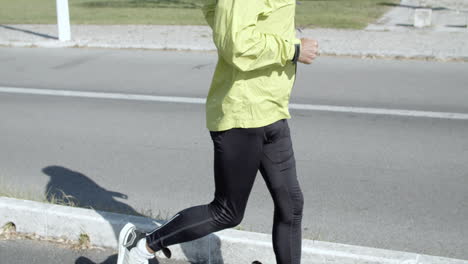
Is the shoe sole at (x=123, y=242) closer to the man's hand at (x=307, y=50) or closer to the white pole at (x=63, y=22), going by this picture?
the man's hand at (x=307, y=50)

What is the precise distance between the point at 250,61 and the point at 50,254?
2089 millimetres

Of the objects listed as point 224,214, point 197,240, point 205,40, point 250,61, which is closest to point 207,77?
point 205,40

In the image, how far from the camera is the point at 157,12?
19.0m

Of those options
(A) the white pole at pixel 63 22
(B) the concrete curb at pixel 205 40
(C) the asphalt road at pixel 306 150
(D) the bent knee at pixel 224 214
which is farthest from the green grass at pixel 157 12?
(D) the bent knee at pixel 224 214

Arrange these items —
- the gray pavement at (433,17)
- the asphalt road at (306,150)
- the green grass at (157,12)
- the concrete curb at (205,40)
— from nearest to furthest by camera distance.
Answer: the asphalt road at (306,150) → the concrete curb at (205,40) → the gray pavement at (433,17) → the green grass at (157,12)

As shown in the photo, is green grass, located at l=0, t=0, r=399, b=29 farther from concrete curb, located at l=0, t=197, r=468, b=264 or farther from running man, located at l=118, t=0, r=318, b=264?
running man, located at l=118, t=0, r=318, b=264

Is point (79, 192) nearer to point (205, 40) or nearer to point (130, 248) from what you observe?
point (130, 248)

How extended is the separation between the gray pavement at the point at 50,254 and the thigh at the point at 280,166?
A: 112 centimetres

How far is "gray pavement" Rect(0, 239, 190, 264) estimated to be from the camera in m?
4.21

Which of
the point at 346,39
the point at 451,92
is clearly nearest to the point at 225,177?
the point at 451,92

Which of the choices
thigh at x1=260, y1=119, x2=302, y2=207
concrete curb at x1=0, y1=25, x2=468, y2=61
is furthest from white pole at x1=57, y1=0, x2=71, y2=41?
thigh at x1=260, y1=119, x2=302, y2=207

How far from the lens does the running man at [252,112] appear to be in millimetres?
2961

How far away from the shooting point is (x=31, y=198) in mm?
4988

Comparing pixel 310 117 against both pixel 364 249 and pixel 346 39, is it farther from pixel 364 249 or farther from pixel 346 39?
pixel 346 39
